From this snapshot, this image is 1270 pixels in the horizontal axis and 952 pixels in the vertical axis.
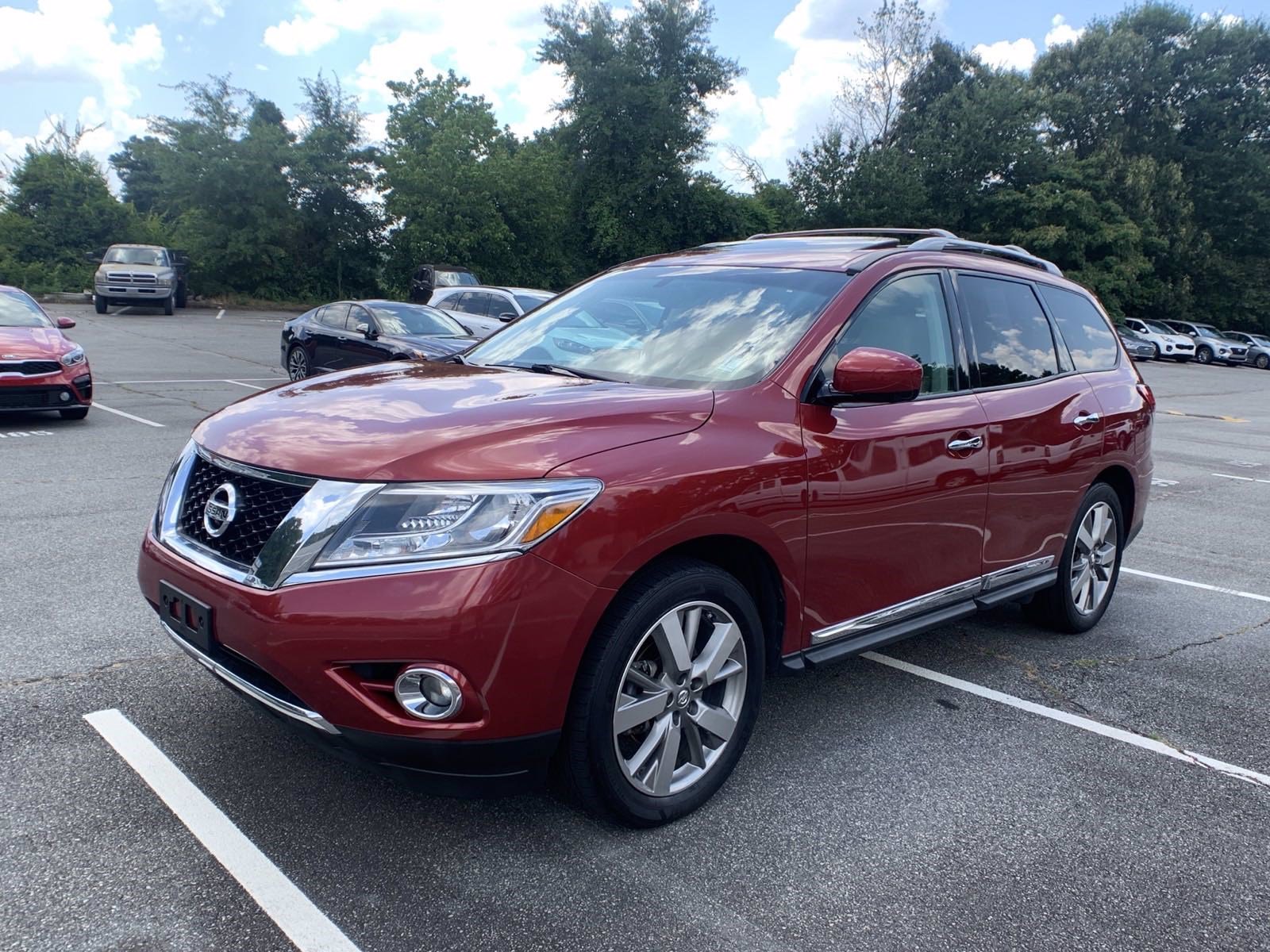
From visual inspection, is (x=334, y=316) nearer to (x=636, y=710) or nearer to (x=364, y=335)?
(x=364, y=335)

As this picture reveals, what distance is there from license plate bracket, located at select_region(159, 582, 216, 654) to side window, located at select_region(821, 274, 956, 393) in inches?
86.8

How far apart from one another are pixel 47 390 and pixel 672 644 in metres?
9.35

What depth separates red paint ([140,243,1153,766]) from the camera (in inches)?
106

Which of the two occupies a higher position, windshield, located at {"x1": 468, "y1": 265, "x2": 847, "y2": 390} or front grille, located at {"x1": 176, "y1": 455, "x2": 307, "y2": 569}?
windshield, located at {"x1": 468, "y1": 265, "x2": 847, "y2": 390}

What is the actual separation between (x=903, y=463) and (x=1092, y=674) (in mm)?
1758

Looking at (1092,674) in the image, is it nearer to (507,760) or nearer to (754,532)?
(754,532)

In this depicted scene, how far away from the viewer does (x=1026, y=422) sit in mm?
4445

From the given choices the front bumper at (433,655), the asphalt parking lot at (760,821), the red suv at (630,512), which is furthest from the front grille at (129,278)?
the front bumper at (433,655)

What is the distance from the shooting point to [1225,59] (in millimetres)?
46656

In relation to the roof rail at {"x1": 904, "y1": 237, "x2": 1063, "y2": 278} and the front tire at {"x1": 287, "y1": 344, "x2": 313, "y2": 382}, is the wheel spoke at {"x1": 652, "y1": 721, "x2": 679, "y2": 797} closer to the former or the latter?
the roof rail at {"x1": 904, "y1": 237, "x2": 1063, "y2": 278}

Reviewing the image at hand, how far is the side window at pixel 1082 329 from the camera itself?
16.7 ft

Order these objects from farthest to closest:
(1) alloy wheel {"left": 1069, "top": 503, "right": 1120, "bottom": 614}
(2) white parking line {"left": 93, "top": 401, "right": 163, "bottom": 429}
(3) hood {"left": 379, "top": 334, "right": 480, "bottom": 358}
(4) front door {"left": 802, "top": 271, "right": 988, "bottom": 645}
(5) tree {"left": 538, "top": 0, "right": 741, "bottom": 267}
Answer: (5) tree {"left": 538, "top": 0, "right": 741, "bottom": 267}
(3) hood {"left": 379, "top": 334, "right": 480, "bottom": 358}
(2) white parking line {"left": 93, "top": 401, "right": 163, "bottom": 429}
(1) alloy wheel {"left": 1069, "top": 503, "right": 1120, "bottom": 614}
(4) front door {"left": 802, "top": 271, "right": 988, "bottom": 645}

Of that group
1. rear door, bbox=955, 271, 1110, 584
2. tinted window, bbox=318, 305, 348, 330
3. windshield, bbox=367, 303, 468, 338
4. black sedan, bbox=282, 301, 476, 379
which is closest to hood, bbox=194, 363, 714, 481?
rear door, bbox=955, 271, 1110, 584

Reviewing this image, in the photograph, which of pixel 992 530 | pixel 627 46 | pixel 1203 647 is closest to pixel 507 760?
pixel 992 530
